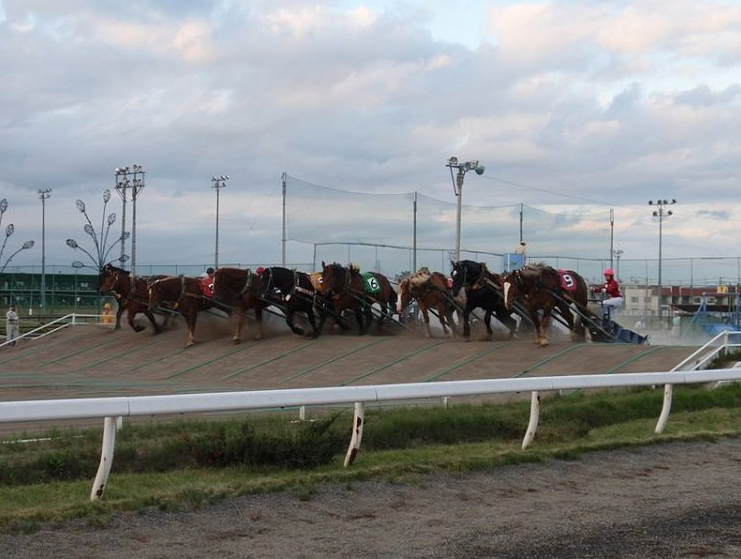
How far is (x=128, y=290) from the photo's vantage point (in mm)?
32000

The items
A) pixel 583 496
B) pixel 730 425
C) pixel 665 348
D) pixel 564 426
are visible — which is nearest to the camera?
pixel 583 496

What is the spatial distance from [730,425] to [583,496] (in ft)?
17.6

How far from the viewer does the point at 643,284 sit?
4006 centimetres

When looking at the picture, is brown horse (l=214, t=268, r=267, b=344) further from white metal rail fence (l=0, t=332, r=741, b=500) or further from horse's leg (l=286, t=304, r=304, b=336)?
white metal rail fence (l=0, t=332, r=741, b=500)

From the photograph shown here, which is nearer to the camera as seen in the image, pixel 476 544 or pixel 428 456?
pixel 476 544

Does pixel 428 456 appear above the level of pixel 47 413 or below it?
below

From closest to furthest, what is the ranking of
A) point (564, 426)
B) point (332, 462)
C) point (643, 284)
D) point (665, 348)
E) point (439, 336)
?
point (332, 462) → point (564, 426) → point (665, 348) → point (439, 336) → point (643, 284)

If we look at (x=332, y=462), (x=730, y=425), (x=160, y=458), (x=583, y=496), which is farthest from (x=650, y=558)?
(x=730, y=425)

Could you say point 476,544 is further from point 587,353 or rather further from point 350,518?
point 587,353

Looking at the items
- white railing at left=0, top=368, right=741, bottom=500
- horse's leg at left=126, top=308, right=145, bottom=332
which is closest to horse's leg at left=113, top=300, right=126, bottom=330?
horse's leg at left=126, top=308, right=145, bottom=332

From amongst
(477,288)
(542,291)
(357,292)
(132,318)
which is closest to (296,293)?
(357,292)

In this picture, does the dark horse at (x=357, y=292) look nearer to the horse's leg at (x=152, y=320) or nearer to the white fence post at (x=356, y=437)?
the horse's leg at (x=152, y=320)

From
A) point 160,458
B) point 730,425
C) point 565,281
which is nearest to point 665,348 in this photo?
point 565,281

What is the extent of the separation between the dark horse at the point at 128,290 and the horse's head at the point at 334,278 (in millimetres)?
6935
